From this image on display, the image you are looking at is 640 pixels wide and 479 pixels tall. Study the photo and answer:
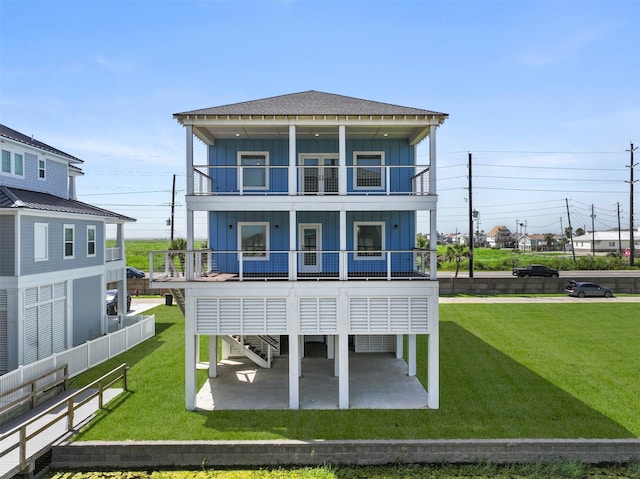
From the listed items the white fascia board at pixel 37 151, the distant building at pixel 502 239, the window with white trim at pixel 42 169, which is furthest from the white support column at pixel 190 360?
the distant building at pixel 502 239

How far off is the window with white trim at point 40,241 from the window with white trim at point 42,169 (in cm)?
409

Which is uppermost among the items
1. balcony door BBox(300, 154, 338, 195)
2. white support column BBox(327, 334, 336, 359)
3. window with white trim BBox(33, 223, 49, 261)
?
balcony door BBox(300, 154, 338, 195)

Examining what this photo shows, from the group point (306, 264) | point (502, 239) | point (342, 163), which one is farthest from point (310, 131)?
point (502, 239)

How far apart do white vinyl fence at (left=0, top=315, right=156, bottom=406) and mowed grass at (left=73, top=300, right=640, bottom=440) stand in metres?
0.51

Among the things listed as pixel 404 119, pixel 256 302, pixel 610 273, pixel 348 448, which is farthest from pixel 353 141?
pixel 610 273

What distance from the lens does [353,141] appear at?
15.0 m

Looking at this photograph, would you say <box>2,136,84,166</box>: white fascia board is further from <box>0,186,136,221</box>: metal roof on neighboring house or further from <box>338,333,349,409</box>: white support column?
<box>338,333,349,409</box>: white support column

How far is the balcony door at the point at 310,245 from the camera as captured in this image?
15.0m

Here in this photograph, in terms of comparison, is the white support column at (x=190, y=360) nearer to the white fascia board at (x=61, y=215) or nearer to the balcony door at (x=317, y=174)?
the balcony door at (x=317, y=174)

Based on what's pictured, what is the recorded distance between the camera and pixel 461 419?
11.2 metres

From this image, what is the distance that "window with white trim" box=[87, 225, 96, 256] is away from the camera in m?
19.4

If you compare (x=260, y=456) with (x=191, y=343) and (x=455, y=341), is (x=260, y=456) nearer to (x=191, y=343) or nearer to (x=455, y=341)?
(x=191, y=343)

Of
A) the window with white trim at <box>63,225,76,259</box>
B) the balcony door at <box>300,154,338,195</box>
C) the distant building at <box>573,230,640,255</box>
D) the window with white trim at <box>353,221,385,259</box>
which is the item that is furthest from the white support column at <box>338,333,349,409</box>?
the distant building at <box>573,230,640,255</box>

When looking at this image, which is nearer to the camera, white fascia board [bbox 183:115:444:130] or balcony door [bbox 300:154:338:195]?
white fascia board [bbox 183:115:444:130]
